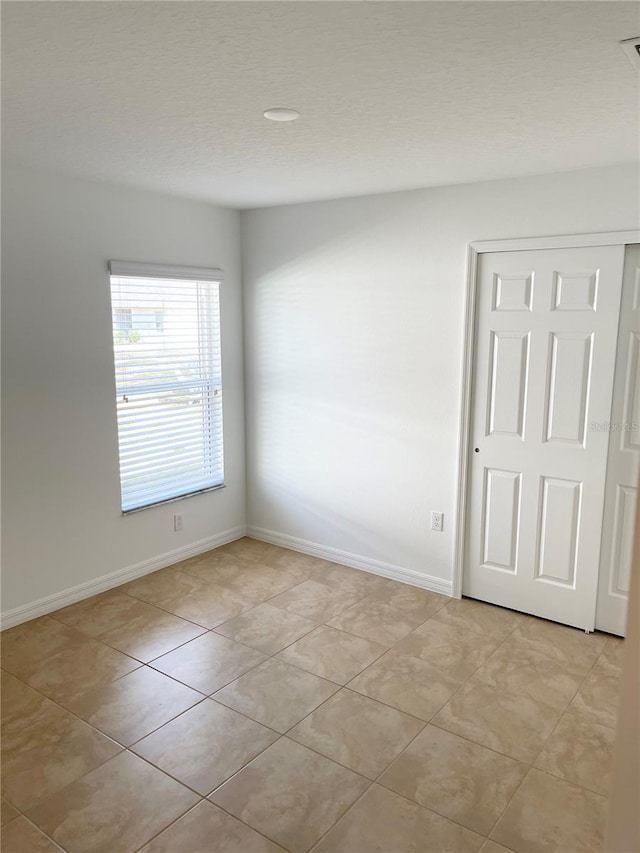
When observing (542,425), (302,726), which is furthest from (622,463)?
(302,726)

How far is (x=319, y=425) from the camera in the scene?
433cm

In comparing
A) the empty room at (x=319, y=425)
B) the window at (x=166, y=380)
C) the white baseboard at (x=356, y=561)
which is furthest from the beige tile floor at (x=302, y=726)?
the window at (x=166, y=380)

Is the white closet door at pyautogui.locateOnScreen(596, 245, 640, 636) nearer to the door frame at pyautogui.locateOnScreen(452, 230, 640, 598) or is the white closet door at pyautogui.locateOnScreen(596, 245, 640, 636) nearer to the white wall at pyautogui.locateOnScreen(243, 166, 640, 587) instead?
the door frame at pyautogui.locateOnScreen(452, 230, 640, 598)

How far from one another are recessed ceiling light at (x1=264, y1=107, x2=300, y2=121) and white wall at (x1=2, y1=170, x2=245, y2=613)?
1628mm

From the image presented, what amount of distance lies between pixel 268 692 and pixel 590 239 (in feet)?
8.66

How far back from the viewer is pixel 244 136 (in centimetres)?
256

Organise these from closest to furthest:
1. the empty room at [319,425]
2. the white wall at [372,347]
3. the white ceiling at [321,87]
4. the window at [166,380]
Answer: the white ceiling at [321,87] < the empty room at [319,425] < the white wall at [372,347] < the window at [166,380]

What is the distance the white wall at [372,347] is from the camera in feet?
11.3

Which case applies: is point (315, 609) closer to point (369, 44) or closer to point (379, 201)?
point (379, 201)

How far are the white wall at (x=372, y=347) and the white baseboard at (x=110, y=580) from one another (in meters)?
0.37

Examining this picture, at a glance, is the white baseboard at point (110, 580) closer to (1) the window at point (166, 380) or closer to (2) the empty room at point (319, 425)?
(2) the empty room at point (319, 425)

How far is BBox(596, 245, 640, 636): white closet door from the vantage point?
310 cm

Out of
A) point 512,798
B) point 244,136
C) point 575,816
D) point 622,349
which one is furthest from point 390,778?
point 244,136

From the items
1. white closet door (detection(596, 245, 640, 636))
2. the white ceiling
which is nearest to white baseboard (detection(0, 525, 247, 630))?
the white ceiling
